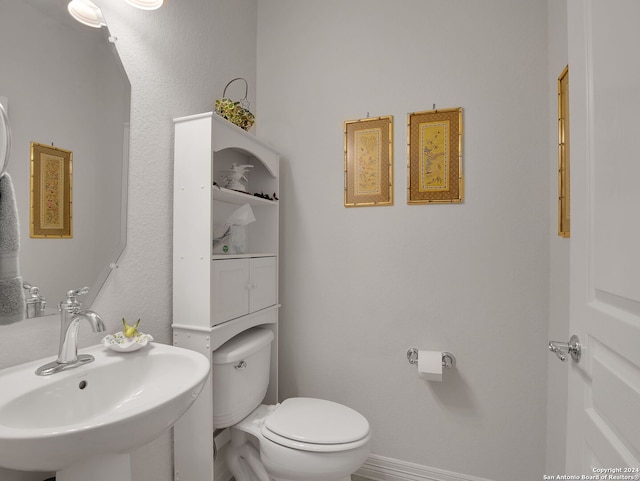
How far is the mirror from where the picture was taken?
866 mm

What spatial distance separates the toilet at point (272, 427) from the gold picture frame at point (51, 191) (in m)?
0.73

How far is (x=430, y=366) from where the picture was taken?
1.50m

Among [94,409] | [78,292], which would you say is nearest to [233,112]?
[78,292]

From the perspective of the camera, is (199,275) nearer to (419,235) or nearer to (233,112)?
(233,112)

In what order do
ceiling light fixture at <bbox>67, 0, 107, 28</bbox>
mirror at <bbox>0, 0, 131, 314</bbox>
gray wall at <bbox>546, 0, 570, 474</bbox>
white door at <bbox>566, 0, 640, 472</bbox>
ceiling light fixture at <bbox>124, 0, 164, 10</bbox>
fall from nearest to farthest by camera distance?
white door at <bbox>566, 0, 640, 472</bbox> < mirror at <bbox>0, 0, 131, 314</bbox> < ceiling light fixture at <bbox>67, 0, 107, 28</bbox> < ceiling light fixture at <bbox>124, 0, 164, 10</bbox> < gray wall at <bbox>546, 0, 570, 474</bbox>

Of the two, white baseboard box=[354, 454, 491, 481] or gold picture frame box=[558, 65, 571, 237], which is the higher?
gold picture frame box=[558, 65, 571, 237]

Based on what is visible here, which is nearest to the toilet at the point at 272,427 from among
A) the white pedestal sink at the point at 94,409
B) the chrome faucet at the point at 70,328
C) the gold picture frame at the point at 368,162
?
the white pedestal sink at the point at 94,409

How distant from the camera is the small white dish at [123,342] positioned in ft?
3.30

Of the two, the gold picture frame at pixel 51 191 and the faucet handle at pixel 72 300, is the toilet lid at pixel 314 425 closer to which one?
the faucet handle at pixel 72 300

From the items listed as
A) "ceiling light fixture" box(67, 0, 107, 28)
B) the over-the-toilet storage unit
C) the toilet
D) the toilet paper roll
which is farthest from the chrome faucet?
the toilet paper roll

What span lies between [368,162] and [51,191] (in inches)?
53.3

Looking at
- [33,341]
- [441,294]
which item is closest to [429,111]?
[441,294]

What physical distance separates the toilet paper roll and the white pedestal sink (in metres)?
1.04

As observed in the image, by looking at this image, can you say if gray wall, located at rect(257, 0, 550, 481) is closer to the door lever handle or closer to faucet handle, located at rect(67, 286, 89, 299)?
the door lever handle
